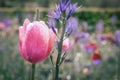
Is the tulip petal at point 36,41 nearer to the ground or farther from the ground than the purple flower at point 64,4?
nearer to the ground

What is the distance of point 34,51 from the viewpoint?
144 centimetres

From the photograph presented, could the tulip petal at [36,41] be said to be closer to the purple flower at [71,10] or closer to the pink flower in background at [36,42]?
the pink flower in background at [36,42]

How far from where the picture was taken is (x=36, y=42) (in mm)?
1454

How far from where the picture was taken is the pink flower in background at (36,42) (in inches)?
56.1

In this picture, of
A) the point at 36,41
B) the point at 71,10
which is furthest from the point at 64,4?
the point at 36,41

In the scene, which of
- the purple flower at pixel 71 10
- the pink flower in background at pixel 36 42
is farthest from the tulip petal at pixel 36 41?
the purple flower at pixel 71 10

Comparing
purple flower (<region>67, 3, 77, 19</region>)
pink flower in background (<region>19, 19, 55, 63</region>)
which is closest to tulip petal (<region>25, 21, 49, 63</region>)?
pink flower in background (<region>19, 19, 55, 63</region>)

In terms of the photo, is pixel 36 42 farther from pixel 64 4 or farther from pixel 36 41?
pixel 64 4

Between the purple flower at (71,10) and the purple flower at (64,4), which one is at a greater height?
the purple flower at (64,4)

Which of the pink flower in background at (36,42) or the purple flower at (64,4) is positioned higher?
the purple flower at (64,4)

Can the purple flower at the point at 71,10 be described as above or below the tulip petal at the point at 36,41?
above

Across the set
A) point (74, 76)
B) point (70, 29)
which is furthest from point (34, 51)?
point (74, 76)

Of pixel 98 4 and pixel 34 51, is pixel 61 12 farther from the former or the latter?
pixel 98 4

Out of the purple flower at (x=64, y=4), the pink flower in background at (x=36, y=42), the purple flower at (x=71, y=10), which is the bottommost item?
the pink flower in background at (x=36, y=42)
